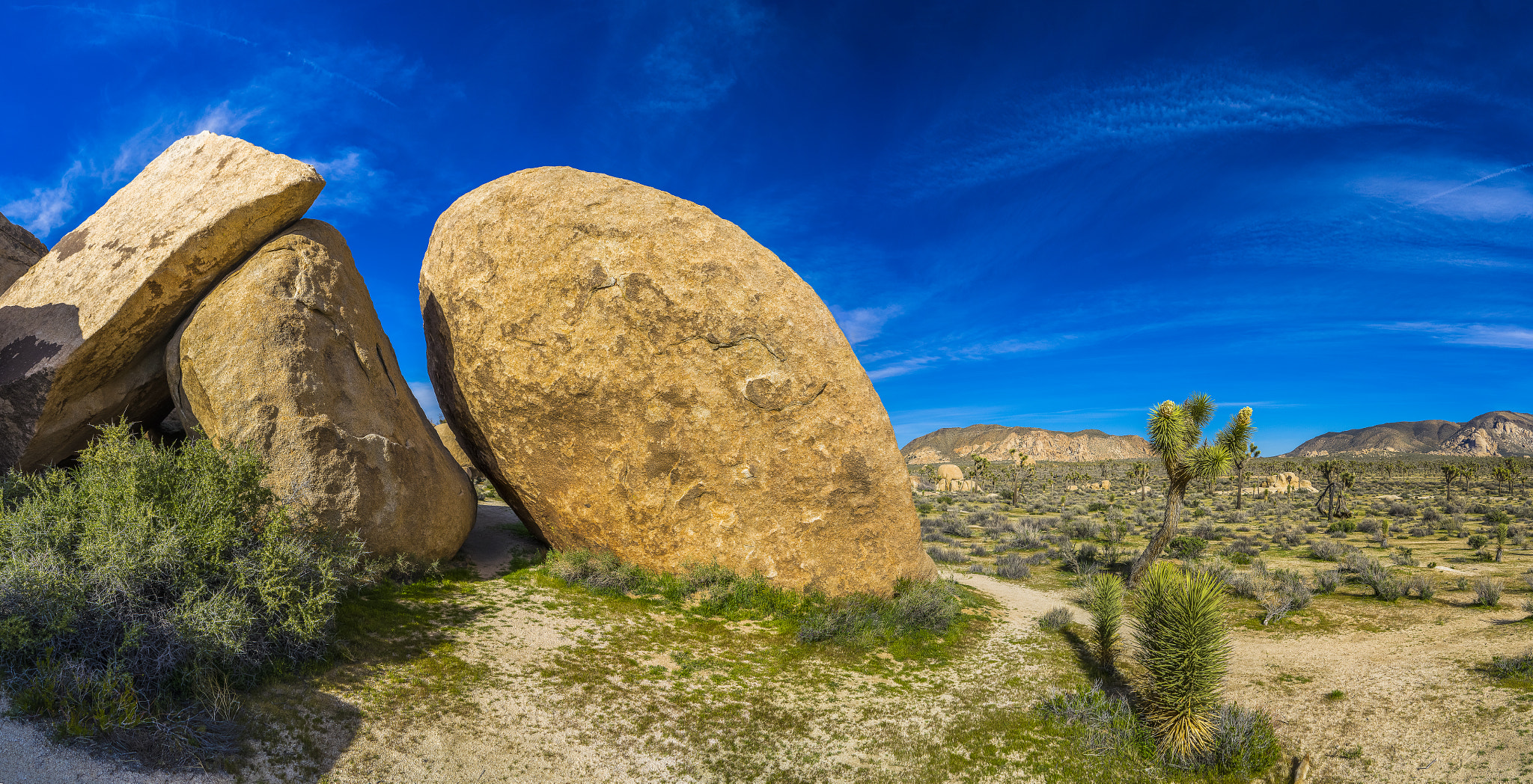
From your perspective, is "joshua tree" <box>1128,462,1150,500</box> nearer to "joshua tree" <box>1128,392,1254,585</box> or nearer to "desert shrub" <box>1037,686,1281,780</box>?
"joshua tree" <box>1128,392,1254,585</box>

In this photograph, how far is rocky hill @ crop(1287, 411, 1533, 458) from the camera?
153125mm

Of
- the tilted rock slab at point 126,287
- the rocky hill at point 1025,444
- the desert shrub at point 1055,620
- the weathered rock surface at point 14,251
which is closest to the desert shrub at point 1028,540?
the desert shrub at point 1055,620

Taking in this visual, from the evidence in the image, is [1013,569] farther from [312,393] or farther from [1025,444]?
[1025,444]

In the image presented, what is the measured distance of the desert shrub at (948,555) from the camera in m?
19.1

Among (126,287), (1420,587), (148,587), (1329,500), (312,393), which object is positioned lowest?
(148,587)

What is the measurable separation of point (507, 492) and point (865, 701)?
7518 millimetres

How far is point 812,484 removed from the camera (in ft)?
34.1

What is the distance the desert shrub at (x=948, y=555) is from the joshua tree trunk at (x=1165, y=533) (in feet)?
15.0

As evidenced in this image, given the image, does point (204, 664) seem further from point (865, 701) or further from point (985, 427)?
point (985, 427)

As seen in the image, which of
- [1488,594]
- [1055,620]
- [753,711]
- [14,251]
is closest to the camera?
[753,711]

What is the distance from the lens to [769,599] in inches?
406

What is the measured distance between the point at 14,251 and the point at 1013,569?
2187 centimetres

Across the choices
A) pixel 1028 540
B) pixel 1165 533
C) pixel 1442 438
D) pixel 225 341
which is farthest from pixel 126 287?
pixel 1442 438

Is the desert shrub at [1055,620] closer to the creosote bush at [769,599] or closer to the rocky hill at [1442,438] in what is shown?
the creosote bush at [769,599]
